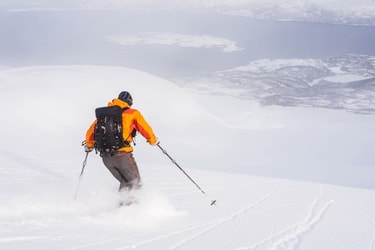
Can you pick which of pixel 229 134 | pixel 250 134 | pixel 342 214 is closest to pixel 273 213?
pixel 342 214

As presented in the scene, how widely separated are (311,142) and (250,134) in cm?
732

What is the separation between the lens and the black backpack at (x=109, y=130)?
20.0 feet

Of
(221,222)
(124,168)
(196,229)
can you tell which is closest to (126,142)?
(124,168)

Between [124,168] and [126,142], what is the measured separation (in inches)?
15.6

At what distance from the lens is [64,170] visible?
11117 millimetres

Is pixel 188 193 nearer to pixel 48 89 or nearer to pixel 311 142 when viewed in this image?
pixel 48 89

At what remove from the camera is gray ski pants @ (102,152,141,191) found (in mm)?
6344

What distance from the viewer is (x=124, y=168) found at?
641cm

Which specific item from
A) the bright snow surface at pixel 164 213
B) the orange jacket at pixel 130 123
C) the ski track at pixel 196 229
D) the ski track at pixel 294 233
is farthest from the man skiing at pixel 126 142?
the ski track at pixel 294 233

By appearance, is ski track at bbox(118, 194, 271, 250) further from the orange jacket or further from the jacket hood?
the jacket hood

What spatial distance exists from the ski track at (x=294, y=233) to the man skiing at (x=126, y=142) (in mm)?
2054

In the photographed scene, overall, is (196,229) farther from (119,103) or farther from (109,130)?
(119,103)

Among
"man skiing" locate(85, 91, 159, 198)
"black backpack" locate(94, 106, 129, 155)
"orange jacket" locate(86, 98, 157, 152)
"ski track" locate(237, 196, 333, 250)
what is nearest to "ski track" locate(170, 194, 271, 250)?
"ski track" locate(237, 196, 333, 250)

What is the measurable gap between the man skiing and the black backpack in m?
0.04
